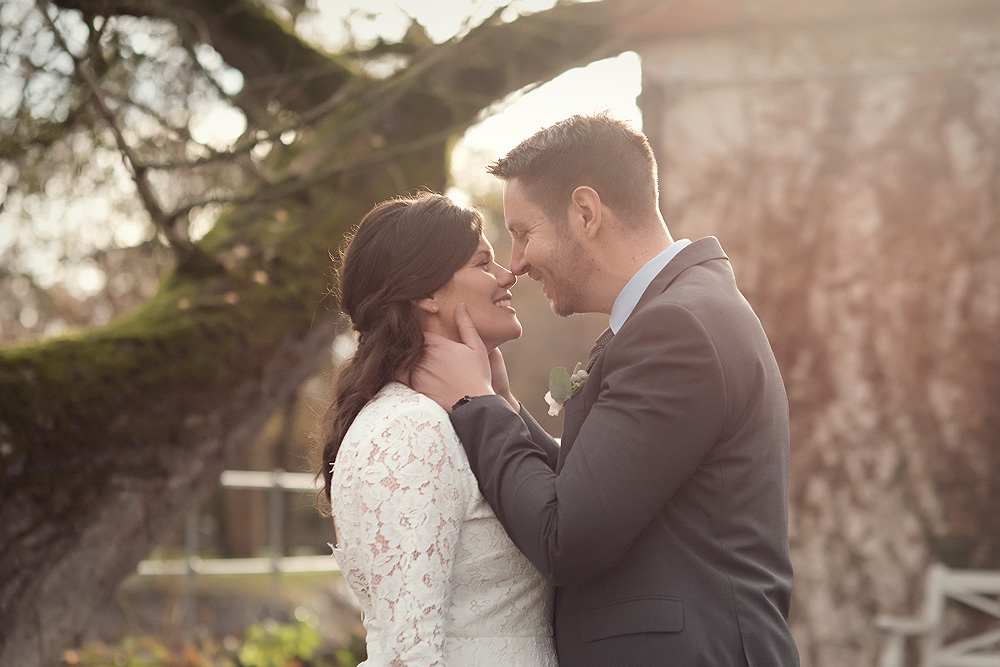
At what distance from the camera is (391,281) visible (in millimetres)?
2223

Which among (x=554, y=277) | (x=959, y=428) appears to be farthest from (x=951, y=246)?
(x=554, y=277)

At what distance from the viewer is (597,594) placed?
188 cm

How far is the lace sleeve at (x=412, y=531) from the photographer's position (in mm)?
1845

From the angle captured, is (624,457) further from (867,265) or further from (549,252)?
(867,265)

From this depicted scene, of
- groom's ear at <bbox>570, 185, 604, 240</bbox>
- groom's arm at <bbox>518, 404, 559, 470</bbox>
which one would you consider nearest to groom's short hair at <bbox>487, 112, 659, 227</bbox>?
groom's ear at <bbox>570, 185, 604, 240</bbox>

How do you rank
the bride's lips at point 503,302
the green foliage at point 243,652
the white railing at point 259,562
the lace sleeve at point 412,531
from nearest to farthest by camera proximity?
the lace sleeve at point 412,531
the bride's lips at point 503,302
the green foliage at point 243,652
the white railing at point 259,562

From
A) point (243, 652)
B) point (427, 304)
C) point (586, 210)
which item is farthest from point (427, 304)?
point (243, 652)

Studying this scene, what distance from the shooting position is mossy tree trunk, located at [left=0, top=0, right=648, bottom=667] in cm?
337

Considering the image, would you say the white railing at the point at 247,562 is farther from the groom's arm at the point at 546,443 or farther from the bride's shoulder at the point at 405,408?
the bride's shoulder at the point at 405,408

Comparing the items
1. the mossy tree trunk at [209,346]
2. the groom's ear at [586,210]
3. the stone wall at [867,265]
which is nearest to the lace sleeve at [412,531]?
the groom's ear at [586,210]

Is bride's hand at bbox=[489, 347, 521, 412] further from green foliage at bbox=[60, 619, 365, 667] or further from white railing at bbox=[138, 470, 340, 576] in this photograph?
white railing at bbox=[138, 470, 340, 576]

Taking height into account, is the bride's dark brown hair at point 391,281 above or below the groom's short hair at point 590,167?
below

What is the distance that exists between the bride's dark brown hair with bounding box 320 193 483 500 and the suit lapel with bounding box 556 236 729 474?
0.40 metres

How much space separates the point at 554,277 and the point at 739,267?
3715mm
